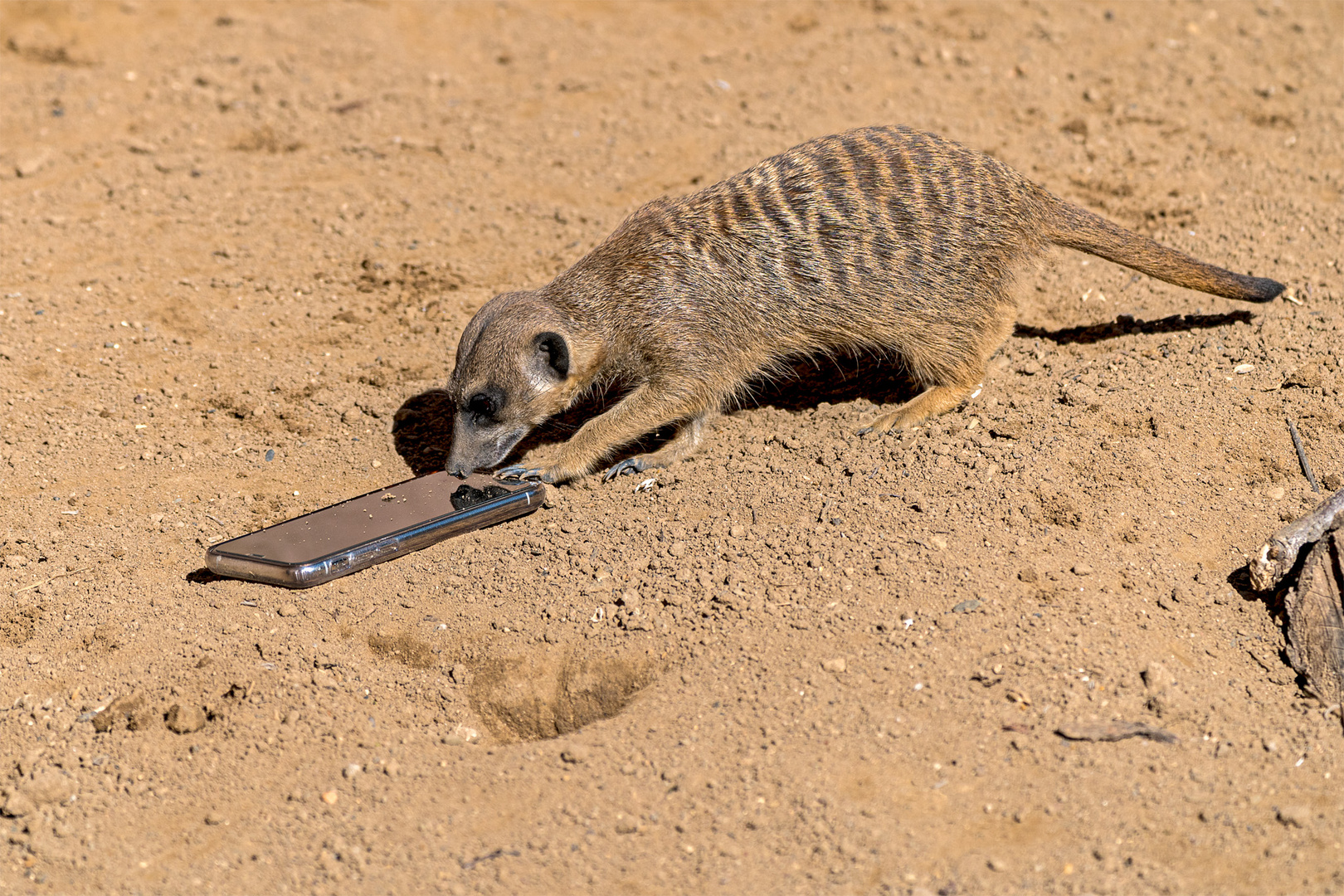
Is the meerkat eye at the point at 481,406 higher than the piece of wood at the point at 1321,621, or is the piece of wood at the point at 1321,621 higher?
the piece of wood at the point at 1321,621

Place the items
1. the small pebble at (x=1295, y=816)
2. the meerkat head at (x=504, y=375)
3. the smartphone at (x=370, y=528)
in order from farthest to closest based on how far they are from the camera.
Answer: the meerkat head at (x=504, y=375), the smartphone at (x=370, y=528), the small pebble at (x=1295, y=816)

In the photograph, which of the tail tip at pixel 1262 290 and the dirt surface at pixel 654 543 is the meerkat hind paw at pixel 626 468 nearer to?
the dirt surface at pixel 654 543

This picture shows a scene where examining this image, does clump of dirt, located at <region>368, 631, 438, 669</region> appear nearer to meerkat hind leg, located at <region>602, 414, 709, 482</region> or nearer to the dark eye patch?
the dark eye patch

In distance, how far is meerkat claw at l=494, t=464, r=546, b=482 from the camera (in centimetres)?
406

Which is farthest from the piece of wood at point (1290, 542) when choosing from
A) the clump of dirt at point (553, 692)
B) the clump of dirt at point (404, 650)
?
the clump of dirt at point (404, 650)

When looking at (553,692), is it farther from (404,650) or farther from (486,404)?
(486,404)

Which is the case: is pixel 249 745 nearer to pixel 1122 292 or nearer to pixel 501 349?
pixel 501 349

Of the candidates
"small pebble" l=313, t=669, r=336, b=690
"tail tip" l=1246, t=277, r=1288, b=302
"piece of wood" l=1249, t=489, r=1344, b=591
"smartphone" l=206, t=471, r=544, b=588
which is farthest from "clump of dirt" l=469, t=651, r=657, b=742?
"tail tip" l=1246, t=277, r=1288, b=302

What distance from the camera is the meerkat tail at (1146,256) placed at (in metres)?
4.18

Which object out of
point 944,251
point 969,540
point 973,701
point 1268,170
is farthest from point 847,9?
point 973,701

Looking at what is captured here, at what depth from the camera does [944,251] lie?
13.5 ft

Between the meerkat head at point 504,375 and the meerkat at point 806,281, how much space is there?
0.01 meters

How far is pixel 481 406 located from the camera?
3.94 m

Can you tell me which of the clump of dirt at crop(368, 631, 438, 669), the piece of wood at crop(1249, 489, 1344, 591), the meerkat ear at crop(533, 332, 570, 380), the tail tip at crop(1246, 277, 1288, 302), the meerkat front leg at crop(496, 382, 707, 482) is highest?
the tail tip at crop(1246, 277, 1288, 302)
